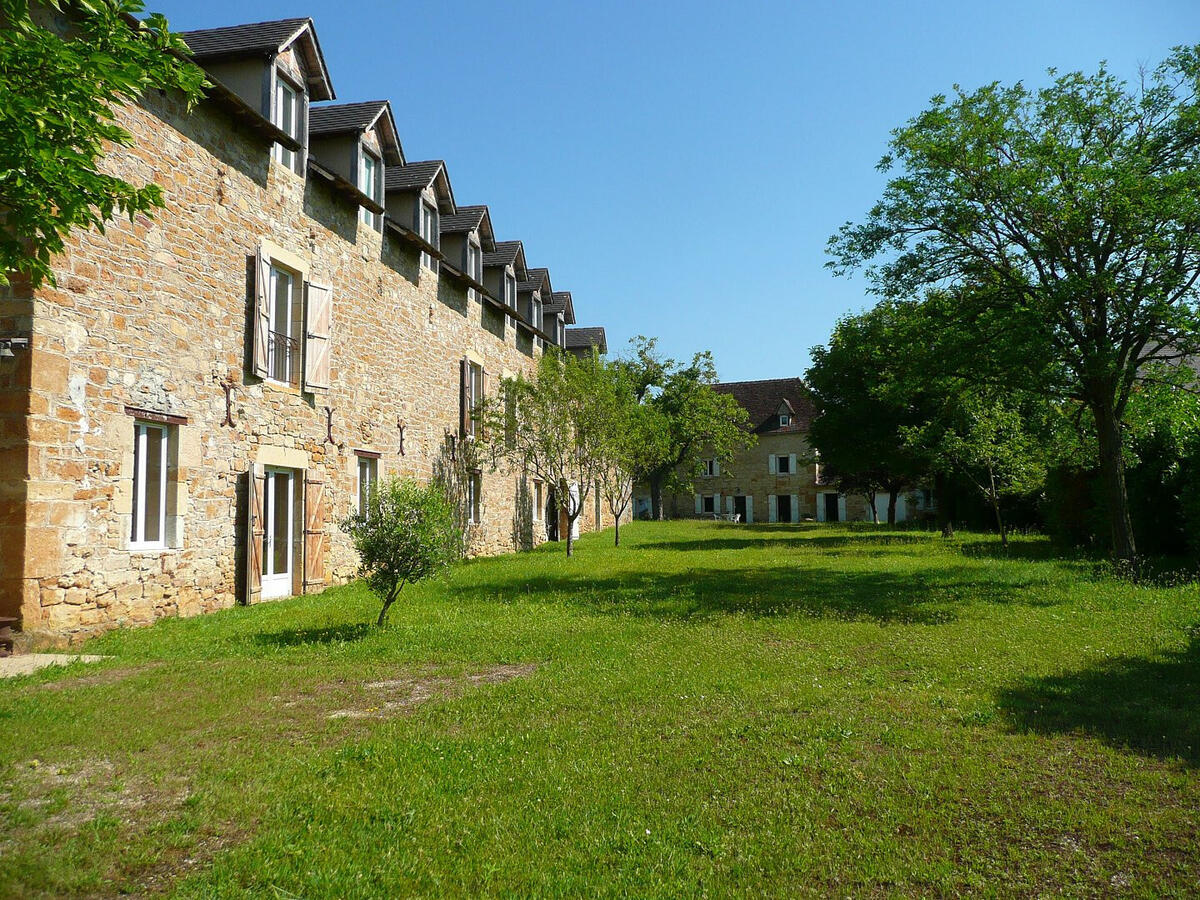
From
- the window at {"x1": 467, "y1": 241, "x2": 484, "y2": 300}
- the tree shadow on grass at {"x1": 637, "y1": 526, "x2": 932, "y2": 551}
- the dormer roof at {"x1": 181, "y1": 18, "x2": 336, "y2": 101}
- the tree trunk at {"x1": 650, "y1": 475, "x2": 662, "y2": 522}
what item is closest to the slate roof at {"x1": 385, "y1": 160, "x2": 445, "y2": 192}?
the window at {"x1": 467, "y1": 241, "x2": 484, "y2": 300}

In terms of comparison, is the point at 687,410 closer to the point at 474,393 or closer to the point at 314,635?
the point at 474,393

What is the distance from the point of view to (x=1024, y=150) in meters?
12.7

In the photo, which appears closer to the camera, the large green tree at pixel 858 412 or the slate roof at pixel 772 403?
the large green tree at pixel 858 412

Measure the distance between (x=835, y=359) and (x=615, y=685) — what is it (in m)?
25.4

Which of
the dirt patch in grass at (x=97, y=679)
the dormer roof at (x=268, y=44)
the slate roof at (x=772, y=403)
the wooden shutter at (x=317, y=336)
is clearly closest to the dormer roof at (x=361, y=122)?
the dormer roof at (x=268, y=44)

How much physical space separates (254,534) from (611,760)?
8.14m

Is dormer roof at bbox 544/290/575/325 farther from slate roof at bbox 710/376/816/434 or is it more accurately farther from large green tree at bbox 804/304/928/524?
slate roof at bbox 710/376/816/434

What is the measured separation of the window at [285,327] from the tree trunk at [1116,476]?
12.9 m

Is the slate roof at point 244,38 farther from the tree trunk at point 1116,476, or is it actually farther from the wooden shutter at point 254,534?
the tree trunk at point 1116,476

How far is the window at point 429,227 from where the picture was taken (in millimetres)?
17516

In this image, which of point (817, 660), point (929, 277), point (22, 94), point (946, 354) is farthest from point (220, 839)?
point (929, 277)

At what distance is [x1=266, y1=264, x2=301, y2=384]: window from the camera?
40.3 feet

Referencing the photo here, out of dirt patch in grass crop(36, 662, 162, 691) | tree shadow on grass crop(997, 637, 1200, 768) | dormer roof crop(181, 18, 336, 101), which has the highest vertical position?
dormer roof crop(181, 18, 336, 101)

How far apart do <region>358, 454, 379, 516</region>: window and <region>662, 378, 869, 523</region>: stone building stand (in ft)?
112
